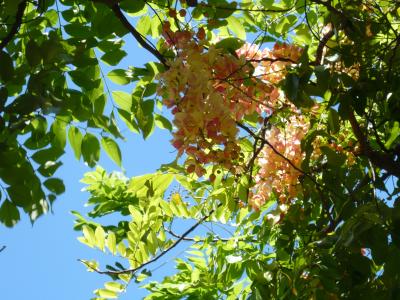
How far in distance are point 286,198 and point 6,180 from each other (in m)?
0.91

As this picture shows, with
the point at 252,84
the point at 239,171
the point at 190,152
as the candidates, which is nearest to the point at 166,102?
the point at 190,152

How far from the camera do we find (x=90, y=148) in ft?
5.44

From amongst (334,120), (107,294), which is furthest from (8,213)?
(334,120)

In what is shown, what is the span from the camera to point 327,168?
173 centimetres

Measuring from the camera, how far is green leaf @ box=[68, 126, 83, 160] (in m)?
1.68

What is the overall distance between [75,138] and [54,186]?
42 cm

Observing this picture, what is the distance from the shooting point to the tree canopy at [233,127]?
1285mm

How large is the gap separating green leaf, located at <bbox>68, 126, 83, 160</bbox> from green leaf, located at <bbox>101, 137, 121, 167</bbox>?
6 cm

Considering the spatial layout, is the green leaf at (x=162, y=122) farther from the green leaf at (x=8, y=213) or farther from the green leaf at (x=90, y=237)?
the green leaf at (x=8, y=213)

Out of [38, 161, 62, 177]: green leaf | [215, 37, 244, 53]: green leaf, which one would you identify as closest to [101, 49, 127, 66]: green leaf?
[215, 37, 244, 53]: green leaf

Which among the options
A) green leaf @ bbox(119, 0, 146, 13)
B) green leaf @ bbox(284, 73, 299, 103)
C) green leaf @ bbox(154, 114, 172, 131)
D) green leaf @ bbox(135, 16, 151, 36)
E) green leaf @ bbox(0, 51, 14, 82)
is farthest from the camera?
green leaf @ bbox(135, 16, 151, 36)

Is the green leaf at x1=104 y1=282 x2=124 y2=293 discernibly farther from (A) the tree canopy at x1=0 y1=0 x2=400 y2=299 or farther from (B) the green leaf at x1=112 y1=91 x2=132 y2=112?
(B) the green leaf at x1=112 y1=91 x2=132 y2=112

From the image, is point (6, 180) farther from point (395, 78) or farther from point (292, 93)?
point (395, 78)

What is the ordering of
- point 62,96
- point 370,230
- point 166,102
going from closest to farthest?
point 370,230, point 166,102, point 62,96
